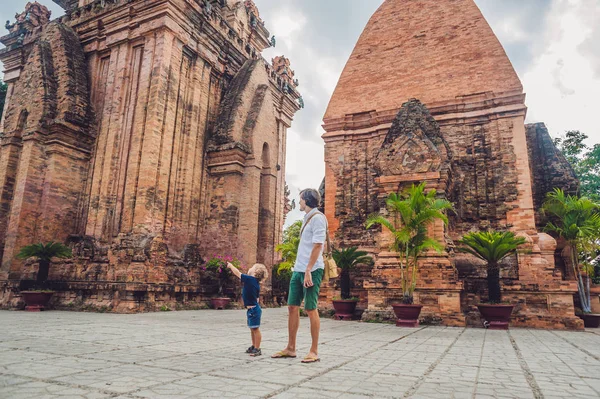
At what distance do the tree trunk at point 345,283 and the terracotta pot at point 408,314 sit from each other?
7.07 ft

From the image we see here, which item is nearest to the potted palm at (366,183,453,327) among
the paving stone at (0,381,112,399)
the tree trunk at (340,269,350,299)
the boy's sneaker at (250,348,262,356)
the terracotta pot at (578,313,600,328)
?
the tree trunk at (340,269,350,299)

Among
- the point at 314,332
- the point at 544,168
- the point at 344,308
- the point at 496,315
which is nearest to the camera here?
the point at 314,332

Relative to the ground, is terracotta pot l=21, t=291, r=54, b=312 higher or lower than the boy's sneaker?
higher

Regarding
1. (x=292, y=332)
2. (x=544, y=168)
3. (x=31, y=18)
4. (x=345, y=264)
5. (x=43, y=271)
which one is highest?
(x=31, y=18)

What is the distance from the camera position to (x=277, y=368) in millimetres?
3713

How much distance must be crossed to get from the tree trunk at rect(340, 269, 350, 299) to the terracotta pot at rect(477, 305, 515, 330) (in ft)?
10.4

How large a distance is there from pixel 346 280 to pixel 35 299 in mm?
8552

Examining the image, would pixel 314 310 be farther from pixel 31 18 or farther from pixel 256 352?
pixel 31 18

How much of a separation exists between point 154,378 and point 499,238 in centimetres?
783

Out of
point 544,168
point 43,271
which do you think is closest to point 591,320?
point 544,168

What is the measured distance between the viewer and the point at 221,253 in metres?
15.2

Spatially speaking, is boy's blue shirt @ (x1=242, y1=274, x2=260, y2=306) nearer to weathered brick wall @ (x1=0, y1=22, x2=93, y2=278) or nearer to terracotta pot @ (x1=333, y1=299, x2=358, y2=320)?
terracotta pot @ (x1=333, y1=299, x2=358, y2=320)

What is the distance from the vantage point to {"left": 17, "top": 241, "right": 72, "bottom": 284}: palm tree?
11.9m

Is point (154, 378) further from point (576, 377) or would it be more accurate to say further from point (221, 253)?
point (221, 253)
